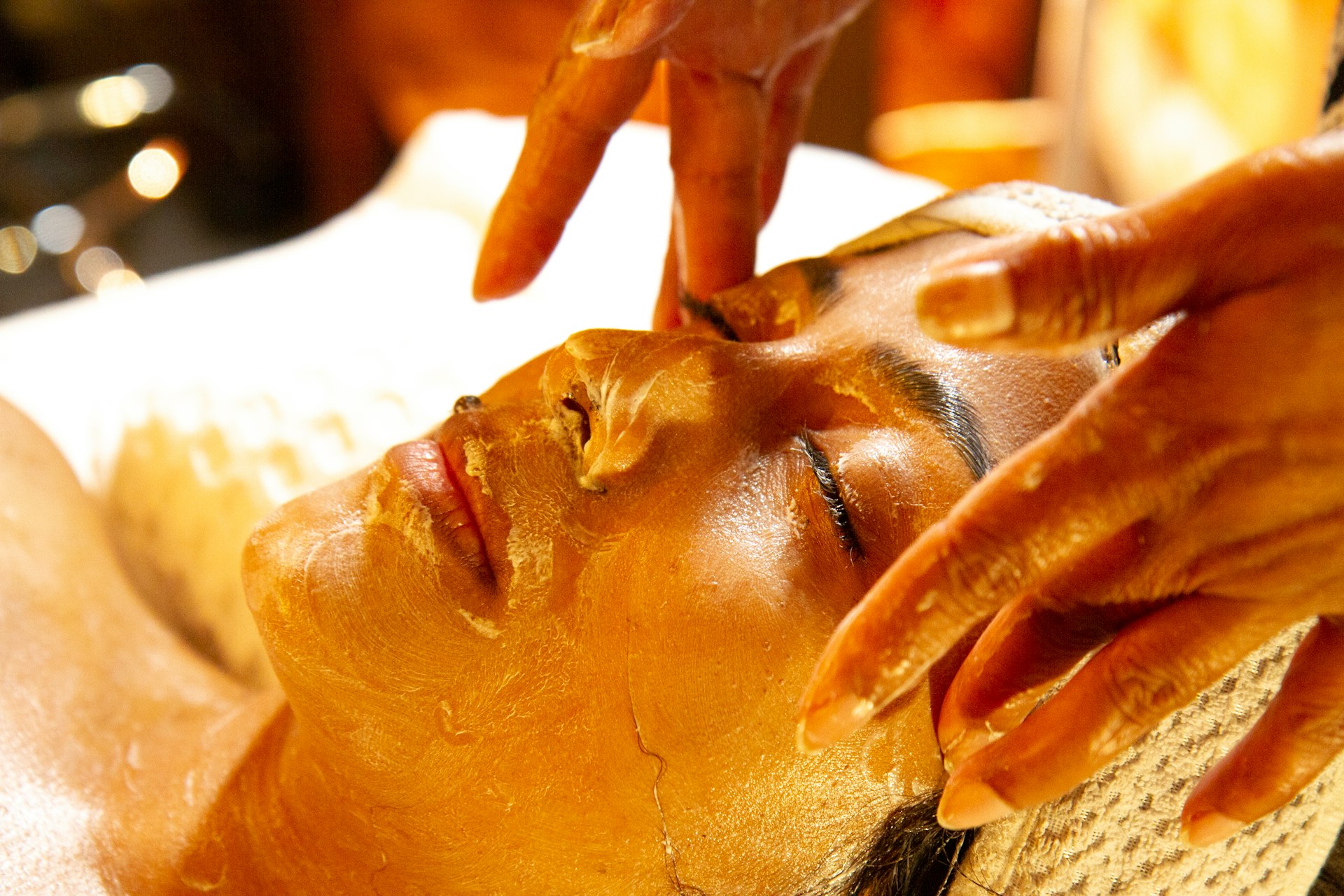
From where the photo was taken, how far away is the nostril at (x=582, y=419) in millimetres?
1013

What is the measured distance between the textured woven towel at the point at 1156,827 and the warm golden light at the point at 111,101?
3.54 m

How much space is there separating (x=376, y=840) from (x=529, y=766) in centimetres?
22

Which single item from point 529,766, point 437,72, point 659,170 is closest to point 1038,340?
point 529,766

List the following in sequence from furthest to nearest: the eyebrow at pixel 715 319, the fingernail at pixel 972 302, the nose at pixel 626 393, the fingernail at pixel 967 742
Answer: the eyebrow at pixel 715 319
the nose at pixel 626 393
the fingernail at pixel 967 742
the fingernail at pixel 972 302

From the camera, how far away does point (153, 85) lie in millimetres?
3609

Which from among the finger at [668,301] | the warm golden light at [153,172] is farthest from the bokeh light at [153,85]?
the finger at [668,301]

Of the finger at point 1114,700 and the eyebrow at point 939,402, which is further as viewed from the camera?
the eyebrow at point 939,402

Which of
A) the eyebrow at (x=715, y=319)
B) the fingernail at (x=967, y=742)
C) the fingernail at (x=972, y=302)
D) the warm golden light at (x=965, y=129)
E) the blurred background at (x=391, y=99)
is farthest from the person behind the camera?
the warm golden light at (x=965, y=129)

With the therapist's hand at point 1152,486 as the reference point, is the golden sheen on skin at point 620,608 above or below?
below

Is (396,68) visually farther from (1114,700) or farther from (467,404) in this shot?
(1114,700)

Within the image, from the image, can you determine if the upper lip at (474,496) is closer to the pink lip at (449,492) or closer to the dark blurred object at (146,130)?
the pink lip at (449,492)

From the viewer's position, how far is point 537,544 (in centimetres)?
97

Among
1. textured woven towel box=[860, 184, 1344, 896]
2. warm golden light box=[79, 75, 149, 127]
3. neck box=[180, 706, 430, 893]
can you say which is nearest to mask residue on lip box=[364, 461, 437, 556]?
neck box=[180, 706, 430, 893]

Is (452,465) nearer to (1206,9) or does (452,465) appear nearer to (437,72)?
(1206,9)
